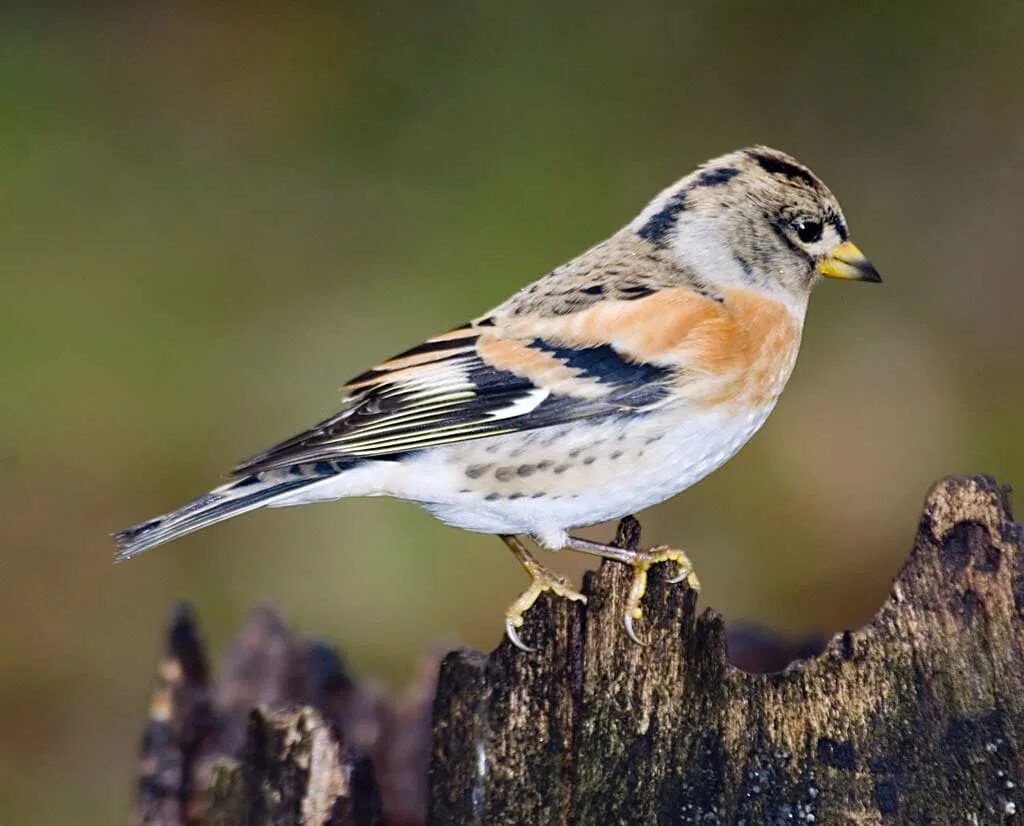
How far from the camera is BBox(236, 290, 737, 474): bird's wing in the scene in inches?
127

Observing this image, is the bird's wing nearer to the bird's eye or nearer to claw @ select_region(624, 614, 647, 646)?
the bird's eye

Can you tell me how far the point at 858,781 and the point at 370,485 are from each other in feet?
4.10

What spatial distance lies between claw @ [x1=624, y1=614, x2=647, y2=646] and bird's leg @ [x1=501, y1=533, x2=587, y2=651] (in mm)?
97

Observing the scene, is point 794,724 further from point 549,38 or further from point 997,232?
point 549,38

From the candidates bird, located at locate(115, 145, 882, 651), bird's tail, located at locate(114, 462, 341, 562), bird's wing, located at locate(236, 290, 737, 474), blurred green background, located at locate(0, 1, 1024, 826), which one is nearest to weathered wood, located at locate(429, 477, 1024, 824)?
bird, located at locate(115, 145, 882, 651)

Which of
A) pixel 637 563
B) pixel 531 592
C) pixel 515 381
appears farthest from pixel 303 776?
pixel 515 381

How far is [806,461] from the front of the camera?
5.31 meters

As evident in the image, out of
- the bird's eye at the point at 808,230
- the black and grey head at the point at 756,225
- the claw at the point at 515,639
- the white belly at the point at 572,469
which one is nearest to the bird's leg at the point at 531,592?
the claw at the point at 515,639

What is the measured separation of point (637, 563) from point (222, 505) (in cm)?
89

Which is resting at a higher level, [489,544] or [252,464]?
[489,544]

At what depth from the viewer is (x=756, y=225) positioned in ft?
11.8

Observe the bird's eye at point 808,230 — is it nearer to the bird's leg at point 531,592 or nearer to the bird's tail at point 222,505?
the bird's leg at point 531,592

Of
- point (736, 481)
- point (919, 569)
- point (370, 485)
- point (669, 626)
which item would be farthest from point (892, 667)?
point (736, 481)

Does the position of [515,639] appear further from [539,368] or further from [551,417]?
[539,368]
